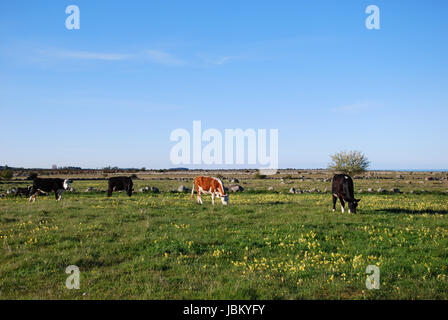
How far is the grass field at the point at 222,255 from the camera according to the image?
8.49m

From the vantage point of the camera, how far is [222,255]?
38.4ft

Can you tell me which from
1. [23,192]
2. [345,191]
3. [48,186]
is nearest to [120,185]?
[48,186]

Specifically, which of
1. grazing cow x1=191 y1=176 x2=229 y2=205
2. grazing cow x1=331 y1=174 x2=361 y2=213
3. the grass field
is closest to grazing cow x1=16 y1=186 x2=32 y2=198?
the grass field

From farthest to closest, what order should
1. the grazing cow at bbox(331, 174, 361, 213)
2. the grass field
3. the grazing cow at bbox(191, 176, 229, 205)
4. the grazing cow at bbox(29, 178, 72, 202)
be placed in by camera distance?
the grazing cow at bbox(29, 178, 72, 202), the grazing cow at bbox(191, 176, 229, 205), the grazing cow at bbox(331, 174, 361, 213), the grass field

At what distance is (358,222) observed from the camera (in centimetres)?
1788

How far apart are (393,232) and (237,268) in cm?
927

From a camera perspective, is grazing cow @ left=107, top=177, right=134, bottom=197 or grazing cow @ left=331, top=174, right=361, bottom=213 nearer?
grazing cow @ left=331, top=174, right=361, bottom=213

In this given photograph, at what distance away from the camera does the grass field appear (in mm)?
8492

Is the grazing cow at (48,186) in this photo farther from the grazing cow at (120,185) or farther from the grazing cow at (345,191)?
the grazing cow at (345,191)

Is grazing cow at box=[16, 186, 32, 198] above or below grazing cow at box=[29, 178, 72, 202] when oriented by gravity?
below

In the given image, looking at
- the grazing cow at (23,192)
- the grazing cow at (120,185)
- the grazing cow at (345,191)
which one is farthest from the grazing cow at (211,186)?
the grazing cow at (23,192)

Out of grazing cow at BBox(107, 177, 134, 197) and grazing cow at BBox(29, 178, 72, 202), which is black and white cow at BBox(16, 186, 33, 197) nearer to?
grazing cow at BBox(29, 178, 72, 202)
